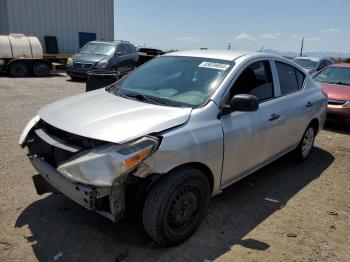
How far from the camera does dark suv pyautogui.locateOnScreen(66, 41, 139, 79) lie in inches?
574

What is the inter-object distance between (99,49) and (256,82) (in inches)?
503

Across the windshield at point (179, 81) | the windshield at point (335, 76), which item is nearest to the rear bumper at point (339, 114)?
the windshield at point (335, 76)

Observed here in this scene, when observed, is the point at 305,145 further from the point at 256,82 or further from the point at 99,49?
the point at 99,49

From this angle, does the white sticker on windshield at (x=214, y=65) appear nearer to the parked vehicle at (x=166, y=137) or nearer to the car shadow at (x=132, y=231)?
the parked vehicle at (x=166, y=137)

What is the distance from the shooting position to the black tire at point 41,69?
16.2 meters

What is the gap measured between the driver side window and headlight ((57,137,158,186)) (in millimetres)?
1267

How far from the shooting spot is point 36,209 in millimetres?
3643

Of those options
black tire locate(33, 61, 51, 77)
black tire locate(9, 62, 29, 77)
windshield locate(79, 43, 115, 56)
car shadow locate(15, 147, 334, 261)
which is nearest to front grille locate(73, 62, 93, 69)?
windshield locate(79, 43, 115, 56)

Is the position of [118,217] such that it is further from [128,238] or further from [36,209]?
[36,209]

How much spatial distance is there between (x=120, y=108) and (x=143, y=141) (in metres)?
0.67

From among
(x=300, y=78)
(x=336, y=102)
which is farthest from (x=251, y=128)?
(x=336, y=102)

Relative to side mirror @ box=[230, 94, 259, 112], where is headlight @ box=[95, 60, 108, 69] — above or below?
below

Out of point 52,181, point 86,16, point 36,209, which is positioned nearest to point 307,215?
point 52,181

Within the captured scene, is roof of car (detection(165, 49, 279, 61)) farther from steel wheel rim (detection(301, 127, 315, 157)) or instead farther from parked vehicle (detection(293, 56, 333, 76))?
parked vehicle (detection(293, 56, 333, 76))
